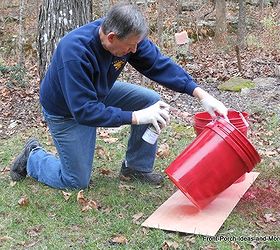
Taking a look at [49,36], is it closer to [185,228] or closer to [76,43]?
[76,43]

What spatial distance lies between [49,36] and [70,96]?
99.9 inches

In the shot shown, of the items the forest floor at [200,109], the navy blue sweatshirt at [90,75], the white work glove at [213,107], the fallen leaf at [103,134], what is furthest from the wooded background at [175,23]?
the white work glove at [213,107]

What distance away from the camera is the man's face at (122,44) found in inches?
124

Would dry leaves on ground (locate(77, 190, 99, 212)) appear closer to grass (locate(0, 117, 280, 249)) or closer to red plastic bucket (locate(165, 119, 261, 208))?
grass (locate(0, 117, 280, 249))

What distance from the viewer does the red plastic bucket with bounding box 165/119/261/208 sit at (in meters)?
3.16

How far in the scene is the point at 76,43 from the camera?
10.9 ft

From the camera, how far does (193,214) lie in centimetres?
331

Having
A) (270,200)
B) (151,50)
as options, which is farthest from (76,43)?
(270,200)

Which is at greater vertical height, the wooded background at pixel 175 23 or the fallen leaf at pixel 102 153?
the fallen leaf at pixel 102 153

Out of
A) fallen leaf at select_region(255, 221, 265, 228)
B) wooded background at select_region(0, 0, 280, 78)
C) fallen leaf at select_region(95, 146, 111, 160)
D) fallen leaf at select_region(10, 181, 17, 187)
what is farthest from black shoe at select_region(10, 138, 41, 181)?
wooded background at select_region(0, 0, 280, 78)

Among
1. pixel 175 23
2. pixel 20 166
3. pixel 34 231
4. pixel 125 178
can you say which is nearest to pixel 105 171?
pixel 125 178

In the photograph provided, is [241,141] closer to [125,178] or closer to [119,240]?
[119,240]

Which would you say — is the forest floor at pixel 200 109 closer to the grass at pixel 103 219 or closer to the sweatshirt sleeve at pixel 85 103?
the grass at pixel 103 219

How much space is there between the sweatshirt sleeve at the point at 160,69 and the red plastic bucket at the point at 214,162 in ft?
1.91
